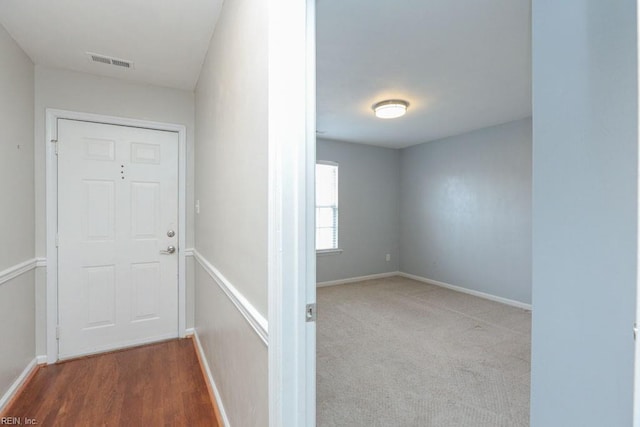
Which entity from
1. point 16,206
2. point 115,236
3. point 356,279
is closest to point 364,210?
point 356,279

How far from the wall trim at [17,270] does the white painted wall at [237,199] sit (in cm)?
121

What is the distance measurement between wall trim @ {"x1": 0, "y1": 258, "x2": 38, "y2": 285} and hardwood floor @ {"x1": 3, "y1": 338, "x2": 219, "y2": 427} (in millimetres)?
812

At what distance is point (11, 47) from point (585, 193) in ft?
10.6

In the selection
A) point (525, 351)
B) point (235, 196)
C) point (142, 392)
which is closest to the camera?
point (235, 196)

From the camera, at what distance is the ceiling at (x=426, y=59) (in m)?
1.81

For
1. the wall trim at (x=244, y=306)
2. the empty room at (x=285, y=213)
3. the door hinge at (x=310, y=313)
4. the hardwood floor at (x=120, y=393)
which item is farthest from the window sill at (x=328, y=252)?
the door hinge at (x=310, y=313)

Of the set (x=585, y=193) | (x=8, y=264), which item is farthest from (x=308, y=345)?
(x=8, y=264)

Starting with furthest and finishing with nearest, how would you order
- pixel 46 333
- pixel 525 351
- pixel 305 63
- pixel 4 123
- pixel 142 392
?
pixel 525 351, pixel 46 333, pixel 142 392, pixel 4 123, pixel 305 63

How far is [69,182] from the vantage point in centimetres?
252

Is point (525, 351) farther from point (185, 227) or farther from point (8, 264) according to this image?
point (8, 264)

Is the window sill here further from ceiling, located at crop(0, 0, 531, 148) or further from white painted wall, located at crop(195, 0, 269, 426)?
white painted wall, located at crop(195, 0, 269, 426)

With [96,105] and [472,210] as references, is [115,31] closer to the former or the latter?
[96,105]

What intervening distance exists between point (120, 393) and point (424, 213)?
4.68m

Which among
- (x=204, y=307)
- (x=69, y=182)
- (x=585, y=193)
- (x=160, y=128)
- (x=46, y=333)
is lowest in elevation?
(x=46, y=333)
